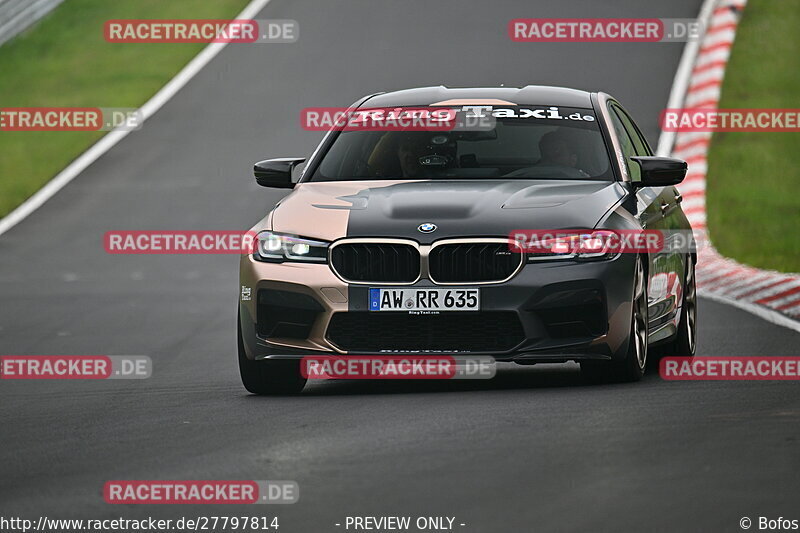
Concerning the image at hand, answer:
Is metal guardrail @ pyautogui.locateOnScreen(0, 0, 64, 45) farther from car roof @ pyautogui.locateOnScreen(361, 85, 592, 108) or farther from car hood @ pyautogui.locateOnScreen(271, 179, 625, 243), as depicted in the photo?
car hood @ pyautogui.locateOnScreen(271, 179, 625, 243)

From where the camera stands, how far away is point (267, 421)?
852cm

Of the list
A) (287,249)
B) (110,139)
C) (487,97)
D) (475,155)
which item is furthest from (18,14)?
(287,249)

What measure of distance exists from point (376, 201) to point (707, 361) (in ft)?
8.24

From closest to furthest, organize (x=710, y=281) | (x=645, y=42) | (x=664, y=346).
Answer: (x=664, y=346), (x=710, y=281), (x=645, y=42)

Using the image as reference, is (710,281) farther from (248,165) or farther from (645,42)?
(645,42)

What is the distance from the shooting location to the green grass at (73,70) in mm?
25266

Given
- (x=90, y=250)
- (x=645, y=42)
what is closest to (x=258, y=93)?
(x=645, y=42)

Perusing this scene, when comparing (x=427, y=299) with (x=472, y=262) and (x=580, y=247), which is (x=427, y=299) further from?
(x=580, y=247)

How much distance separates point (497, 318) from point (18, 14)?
26.2m

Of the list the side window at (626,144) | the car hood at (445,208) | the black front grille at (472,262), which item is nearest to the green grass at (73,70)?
the side window at (626,144)

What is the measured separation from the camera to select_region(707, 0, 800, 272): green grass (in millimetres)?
18844

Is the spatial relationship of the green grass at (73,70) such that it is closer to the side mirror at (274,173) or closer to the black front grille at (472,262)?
the side mirror at (274,173)

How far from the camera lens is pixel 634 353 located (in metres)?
9.42

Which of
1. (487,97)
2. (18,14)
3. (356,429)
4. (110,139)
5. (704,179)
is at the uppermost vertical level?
(487,97)
